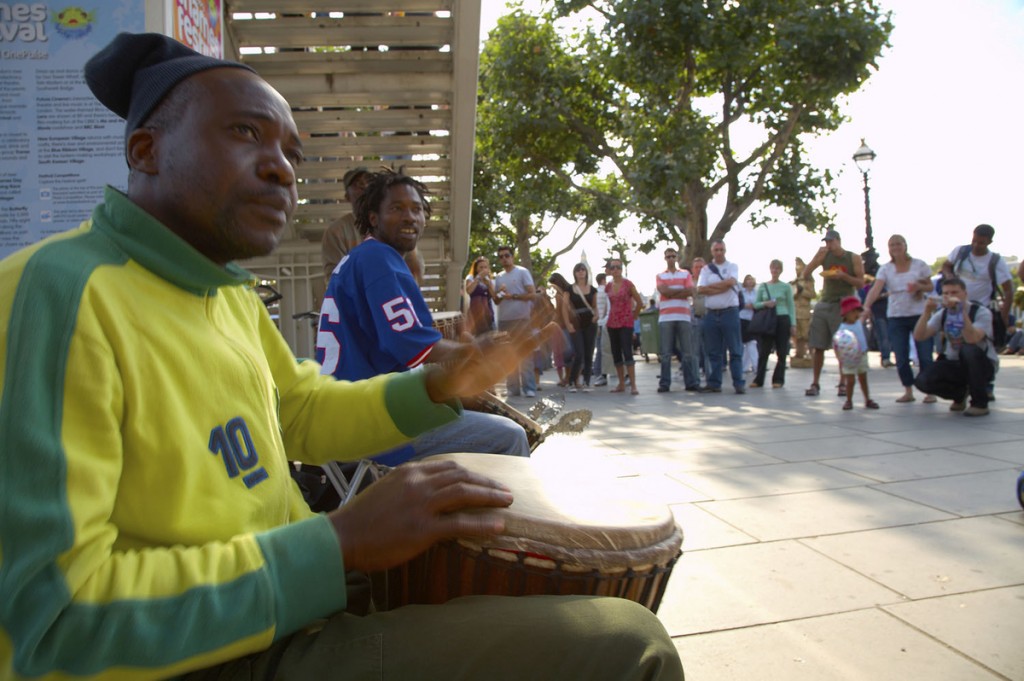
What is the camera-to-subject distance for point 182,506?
1026 mm

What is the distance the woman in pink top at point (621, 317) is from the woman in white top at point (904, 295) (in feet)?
10.2

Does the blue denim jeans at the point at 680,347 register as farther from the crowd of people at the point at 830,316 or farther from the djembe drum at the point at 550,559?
the djembe drum at the point at 550,559

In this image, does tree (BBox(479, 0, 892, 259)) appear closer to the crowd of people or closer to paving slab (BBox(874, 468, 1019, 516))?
the crowd of people

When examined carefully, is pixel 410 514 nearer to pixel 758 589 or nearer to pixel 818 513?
pixel 758 589

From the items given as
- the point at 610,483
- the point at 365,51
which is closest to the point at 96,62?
the point at 610,483

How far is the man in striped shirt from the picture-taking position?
33.0 feet

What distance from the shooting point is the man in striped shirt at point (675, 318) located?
1005 centimetres

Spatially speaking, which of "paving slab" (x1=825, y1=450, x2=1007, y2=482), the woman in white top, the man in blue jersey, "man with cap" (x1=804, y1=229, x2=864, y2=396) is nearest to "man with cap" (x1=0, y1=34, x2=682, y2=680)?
the man in blue jersey

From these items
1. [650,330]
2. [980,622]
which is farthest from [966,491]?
[650,330]

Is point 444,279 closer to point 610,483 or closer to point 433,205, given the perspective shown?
point 433,205

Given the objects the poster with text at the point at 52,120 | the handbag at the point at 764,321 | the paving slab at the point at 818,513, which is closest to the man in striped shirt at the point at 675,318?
the handbag at the point at 764,321

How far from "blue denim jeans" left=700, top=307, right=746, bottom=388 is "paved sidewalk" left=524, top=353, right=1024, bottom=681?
2.84m

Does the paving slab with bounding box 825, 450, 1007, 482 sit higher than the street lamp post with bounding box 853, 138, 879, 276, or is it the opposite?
the street lamp post with bounding box 853, 138, 879, 276

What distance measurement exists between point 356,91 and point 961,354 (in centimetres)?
615
